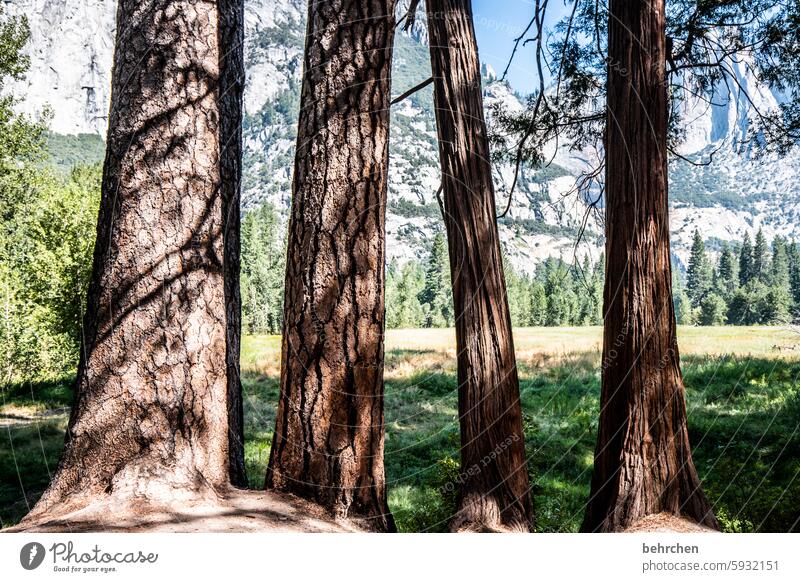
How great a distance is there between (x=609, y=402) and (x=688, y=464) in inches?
22.5

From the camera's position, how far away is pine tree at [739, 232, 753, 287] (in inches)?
141

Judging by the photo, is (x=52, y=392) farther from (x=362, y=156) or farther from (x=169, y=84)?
(x=362, y=156)

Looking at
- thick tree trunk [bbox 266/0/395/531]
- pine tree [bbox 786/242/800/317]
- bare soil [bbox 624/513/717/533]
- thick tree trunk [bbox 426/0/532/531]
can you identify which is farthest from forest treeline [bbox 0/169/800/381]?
bare soil [bbox 624/513/717/533]

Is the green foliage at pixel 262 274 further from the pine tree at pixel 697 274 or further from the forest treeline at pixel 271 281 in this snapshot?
the pine tree at pixel 697 274

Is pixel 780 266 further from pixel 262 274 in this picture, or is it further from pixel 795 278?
pixel 262 274

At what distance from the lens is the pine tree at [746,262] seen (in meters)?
3.57

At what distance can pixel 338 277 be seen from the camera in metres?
2.62

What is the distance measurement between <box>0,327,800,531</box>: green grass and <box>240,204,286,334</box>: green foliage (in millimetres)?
982

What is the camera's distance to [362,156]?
106 inches

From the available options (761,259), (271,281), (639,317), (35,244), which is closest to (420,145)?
(271,281)

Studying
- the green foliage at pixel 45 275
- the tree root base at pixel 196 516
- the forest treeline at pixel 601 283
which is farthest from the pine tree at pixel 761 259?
the green foliage at pixel 45 275

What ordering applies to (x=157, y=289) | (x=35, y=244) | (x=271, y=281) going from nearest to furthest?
(x=157, y=289), (x=271, y=281), (x=35, y=244)

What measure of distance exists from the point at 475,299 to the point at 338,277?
1234 millimetres

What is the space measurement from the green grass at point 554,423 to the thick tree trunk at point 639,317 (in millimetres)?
731
